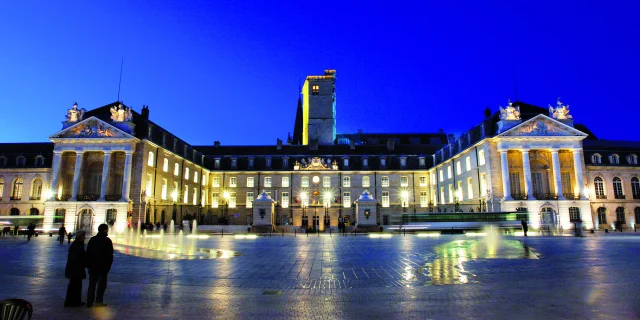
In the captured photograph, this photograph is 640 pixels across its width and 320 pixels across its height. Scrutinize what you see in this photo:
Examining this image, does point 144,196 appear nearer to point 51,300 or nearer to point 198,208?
point 198,208

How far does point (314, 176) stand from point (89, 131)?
33.9m

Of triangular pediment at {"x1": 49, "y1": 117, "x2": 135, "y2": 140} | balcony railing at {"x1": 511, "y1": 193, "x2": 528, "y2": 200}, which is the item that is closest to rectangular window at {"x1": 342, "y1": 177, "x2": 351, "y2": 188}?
balcony railing at {"x1": 511, "y1": 193, "x2": 528, "y2": 200}

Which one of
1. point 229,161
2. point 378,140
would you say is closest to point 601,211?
point 378,140

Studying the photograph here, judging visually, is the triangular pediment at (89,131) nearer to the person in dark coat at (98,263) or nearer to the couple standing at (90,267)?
the couple standing at (90,267)

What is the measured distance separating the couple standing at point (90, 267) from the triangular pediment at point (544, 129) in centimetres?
4746

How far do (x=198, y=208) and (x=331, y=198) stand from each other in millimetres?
21388

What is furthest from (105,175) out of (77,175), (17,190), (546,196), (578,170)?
(578,170)

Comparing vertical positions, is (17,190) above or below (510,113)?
below

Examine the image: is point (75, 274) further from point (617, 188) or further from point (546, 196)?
point (617, 188)

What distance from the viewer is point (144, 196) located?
1845 inches

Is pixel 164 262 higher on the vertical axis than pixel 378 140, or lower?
Answer: lower

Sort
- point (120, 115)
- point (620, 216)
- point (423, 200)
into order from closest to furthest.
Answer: point (120, 115) → point (620, 216) → point (423, 200)

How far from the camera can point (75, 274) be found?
27.5ft

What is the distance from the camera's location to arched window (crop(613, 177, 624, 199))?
5445cm
